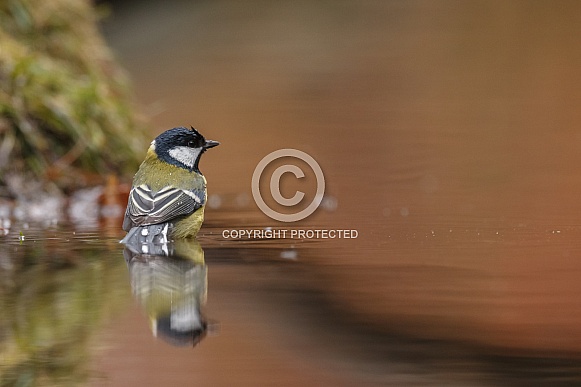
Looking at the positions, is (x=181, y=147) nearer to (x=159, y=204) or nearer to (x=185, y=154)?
(x=185, y=154)

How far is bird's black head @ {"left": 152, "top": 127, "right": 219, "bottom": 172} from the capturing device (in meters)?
4.53

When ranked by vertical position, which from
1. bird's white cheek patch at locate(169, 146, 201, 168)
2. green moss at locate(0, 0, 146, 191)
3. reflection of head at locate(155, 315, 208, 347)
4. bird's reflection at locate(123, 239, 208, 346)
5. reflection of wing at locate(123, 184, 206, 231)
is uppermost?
green moss at locate(0, 0, 146, 191)

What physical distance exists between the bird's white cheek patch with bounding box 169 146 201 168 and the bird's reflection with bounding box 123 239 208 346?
54 cm

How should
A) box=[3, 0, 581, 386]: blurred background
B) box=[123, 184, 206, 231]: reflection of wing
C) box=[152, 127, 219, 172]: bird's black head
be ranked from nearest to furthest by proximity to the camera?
box=[3, 0, 581, 386]: blurred background, box=[123, 184, 206, 231]: reflection of wing, box=[152, 127, 219, 172]: bird's black head

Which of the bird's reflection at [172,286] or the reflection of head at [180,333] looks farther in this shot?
the bird's reflection at [172,286]

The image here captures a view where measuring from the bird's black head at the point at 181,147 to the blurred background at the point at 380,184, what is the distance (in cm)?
33

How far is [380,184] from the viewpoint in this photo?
6.66 metres

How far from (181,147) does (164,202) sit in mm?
555

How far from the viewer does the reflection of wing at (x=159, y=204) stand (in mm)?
4031

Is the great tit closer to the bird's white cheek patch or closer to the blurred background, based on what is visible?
the bird's white cheek patch

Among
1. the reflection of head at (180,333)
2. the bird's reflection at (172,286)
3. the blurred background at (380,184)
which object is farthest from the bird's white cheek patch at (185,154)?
the reflection of head at (180,333)

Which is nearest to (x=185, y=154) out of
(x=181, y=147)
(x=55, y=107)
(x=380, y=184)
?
(x=181, y=147)

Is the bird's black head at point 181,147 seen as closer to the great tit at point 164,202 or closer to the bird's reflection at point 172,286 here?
the great tit at point 164,202

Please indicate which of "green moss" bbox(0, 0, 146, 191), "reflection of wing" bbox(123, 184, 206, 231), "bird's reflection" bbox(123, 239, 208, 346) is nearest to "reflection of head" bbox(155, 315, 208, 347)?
"bird's reflection" bbox(123, 239, 208, 346)
